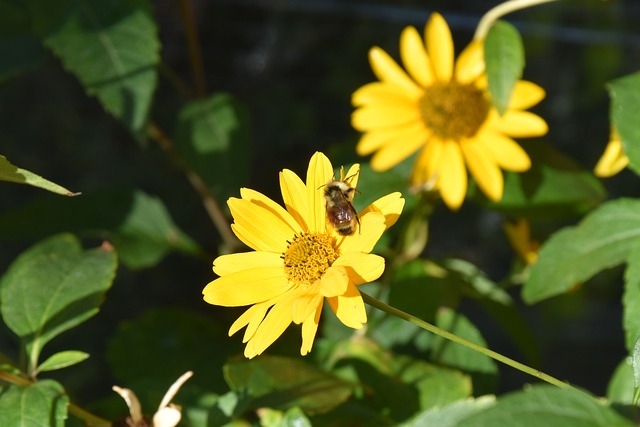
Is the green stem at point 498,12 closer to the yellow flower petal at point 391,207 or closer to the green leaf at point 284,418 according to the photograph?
the yellow flower petal at point 391,207

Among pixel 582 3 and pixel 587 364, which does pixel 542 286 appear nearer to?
pixel 587 364

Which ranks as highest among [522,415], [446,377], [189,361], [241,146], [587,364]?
[522,415]

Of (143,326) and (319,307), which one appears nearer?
(319,307)

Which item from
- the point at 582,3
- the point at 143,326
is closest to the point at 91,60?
the point at 143,326

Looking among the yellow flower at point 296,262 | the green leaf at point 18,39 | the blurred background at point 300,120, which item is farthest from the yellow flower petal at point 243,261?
the blurred background at point 300,120

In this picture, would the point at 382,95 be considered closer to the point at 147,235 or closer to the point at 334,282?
the point at 147,235

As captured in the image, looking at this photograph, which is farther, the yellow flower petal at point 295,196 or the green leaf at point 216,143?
the green leaf at point 216,143

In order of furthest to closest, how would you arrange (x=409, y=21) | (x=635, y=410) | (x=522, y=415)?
(x=409, y=21) < (x=635, y=410) < (x=522, y=415)

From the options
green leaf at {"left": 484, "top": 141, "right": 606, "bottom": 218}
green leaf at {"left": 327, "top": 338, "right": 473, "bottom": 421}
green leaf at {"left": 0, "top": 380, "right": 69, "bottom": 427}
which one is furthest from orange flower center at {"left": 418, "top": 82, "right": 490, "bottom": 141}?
green leaf at {"left": 0, "top": 380, "right": 69, "bottom": 427}

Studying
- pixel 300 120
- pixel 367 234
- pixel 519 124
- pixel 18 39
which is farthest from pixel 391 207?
pixel 300 120
